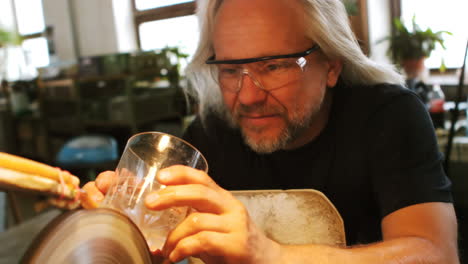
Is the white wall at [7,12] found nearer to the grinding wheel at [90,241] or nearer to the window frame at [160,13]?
the window frame at [160,13]

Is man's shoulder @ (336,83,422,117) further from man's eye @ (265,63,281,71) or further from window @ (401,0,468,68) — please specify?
window @ (401,0,468,68)

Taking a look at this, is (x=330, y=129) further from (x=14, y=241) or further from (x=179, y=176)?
(x=14, y=241)

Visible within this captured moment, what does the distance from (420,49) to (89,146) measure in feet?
9.25

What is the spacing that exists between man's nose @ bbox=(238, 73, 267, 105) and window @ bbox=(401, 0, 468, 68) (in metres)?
2.69

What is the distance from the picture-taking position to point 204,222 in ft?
2.29

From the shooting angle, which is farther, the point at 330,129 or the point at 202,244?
the point at 330,129

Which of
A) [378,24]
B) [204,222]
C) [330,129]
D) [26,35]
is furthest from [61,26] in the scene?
[204,222]

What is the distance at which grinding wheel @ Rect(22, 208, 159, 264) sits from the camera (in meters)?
0.58

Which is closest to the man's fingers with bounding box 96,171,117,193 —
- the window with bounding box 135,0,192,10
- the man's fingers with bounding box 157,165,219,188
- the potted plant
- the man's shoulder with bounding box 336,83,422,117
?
the man's fingers with bounding box 157,165,219,188


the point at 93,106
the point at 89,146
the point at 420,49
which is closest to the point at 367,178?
the point at 420,49

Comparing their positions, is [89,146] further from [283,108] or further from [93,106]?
[283,108]

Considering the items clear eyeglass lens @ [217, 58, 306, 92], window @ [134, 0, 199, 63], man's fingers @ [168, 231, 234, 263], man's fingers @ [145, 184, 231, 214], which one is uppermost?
window @ [134, 0, 199, 63]

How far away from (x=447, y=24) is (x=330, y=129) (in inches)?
111

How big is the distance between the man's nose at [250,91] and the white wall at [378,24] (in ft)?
9.35
